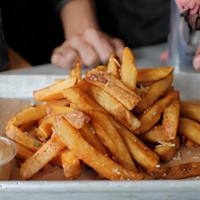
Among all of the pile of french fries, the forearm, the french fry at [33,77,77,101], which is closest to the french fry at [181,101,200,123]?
the pile of french fries

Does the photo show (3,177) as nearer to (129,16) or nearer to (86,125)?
(86,125)

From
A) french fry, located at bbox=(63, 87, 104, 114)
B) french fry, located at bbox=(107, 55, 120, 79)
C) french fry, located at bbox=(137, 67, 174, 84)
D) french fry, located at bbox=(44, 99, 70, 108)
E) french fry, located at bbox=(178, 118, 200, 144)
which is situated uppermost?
french fry, located at bbox=(107, 55, 120, 79)

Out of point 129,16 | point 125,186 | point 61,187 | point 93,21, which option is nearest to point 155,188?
point 125,186

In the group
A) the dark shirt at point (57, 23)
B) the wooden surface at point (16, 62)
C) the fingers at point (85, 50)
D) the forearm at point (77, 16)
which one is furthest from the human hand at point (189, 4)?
the dark shirt at point (57, 23)

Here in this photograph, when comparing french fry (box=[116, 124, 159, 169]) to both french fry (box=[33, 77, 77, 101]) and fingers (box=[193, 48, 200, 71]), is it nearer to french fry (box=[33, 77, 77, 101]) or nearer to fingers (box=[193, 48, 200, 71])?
french fry (box=[33, 77, 77, 101])

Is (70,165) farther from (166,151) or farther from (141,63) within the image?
(141,63)

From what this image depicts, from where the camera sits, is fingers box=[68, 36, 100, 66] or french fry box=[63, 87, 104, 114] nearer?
french fry box=[63, 87, 104, 114]
